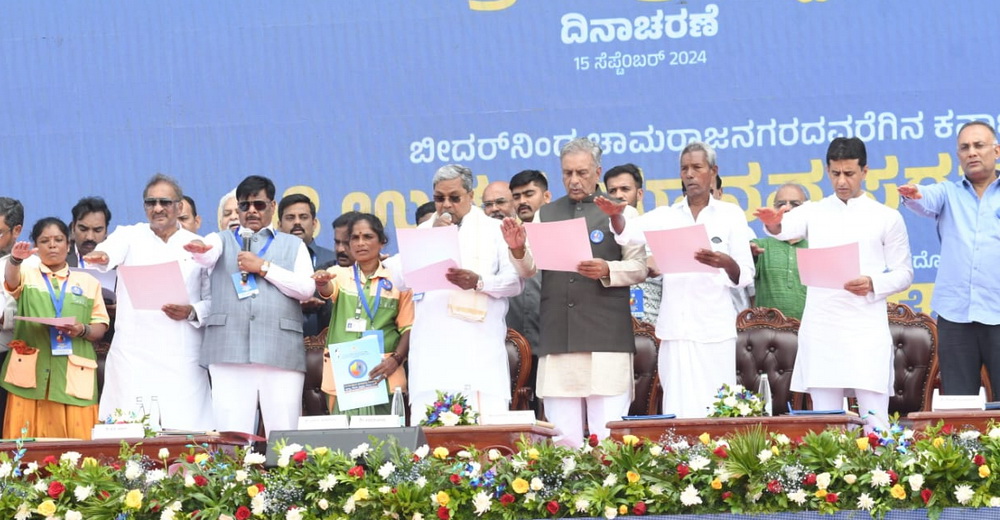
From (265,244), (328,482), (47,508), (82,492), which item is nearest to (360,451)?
(328,482)

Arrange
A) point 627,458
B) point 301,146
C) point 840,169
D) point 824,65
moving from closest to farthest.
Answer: point 627,458 < point 840,169 < point 824,65 < point 301,146

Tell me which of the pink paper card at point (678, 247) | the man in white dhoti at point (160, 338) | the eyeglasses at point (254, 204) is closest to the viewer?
the pink paper card at point (678, 247)

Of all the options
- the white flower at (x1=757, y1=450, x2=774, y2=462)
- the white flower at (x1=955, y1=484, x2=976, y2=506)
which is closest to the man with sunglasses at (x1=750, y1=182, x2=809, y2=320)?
the white flower at (x1=757, y1=450, x2=774, y2=462)

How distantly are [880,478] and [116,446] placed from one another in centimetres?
233

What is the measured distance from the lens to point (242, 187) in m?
5.57

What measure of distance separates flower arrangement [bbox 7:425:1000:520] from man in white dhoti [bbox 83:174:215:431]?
4.91 ft

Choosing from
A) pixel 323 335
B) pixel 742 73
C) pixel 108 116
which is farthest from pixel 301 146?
pixel 742 73

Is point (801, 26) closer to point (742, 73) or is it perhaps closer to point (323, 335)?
point (742, 73)

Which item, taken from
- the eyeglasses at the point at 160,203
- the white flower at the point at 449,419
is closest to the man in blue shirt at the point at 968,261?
the white flower at the point at 449,419

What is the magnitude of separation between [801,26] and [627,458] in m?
3.77

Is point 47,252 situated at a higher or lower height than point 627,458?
higher

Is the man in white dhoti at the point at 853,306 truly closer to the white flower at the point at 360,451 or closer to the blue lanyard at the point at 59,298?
the white flower at the point at 360,451

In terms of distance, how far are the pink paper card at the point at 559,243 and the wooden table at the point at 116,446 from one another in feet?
4.46

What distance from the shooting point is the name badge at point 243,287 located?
548 centimetres
